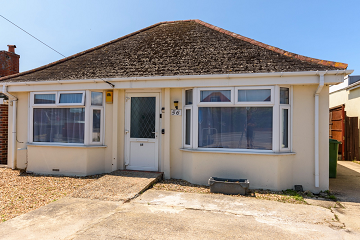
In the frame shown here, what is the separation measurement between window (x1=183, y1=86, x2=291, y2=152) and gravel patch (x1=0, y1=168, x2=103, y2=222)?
3306 millimetres

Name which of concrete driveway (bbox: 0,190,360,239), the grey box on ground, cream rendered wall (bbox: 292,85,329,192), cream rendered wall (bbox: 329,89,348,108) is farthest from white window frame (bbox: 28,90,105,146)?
cream rendered wall (bbox: 329,89,348,108)

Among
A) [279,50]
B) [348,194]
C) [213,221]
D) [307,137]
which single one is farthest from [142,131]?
[348,194]

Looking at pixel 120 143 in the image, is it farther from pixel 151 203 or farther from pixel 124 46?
pixel 124 46

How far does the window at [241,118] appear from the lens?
5742mm

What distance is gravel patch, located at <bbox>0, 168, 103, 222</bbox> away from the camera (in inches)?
177

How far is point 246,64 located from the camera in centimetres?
613

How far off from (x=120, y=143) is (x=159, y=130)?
1.27 meters

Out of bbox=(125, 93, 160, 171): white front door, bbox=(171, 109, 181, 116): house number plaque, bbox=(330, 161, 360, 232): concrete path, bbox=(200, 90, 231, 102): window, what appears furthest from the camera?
bbox=(125, 93, 160, 171): white front door

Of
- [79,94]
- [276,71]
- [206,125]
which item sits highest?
[276,71]

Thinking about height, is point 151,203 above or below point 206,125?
below

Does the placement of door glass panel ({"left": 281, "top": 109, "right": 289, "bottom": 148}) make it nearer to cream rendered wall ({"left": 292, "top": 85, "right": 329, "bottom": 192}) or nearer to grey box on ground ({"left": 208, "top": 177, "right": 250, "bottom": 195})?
cream rendered wall ({"left": 292, "top": 85, "right": 329, "bottom": 192})

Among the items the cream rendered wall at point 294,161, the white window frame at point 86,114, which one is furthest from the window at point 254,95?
the white window frame at point 86,114

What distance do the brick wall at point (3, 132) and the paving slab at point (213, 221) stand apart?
6027 mm

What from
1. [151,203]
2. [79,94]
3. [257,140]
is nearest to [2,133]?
[79,94]
